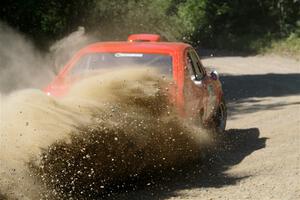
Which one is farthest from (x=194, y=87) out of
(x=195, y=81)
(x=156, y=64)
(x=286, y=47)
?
(x=286, y=47)

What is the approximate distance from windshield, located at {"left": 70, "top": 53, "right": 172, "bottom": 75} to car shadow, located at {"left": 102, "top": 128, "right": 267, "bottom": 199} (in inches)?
55.0

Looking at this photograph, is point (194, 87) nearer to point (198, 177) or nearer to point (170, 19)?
point (198, 177)

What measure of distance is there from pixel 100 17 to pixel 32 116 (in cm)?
1316

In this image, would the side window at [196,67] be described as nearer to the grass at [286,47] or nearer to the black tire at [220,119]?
the black tire at [220,119]

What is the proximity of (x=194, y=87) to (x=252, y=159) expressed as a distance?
1.31 meters

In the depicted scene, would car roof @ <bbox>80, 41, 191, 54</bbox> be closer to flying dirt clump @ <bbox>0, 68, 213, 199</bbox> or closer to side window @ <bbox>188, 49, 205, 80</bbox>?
side window @ <bbox>188, 49, 205, 80</bbox>

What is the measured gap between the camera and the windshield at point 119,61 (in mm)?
8422

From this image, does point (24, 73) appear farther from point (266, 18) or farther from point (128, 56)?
point (266, 18)

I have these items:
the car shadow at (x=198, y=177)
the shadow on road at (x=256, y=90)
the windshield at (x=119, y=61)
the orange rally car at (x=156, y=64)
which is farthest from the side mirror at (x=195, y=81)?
the shadow on road at (x=256, y=90)

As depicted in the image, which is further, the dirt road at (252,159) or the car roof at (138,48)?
the car roof at (138,48)

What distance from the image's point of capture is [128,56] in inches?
337

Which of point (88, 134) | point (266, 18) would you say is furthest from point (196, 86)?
point (266, 18)

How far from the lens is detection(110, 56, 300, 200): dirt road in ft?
22.8

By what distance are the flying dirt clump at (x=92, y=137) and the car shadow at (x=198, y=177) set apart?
14cm
